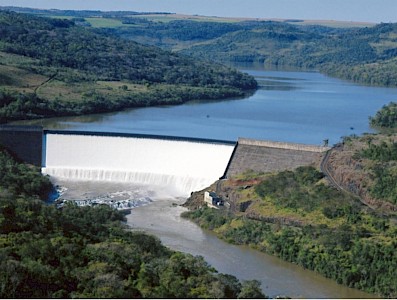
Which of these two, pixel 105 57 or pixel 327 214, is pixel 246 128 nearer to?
pixel 327 214

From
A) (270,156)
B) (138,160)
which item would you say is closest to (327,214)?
(270,156)

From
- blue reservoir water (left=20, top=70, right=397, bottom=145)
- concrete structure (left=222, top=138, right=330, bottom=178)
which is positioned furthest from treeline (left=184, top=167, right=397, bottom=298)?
blue reservoir water (left=20, top=70, right=397, bottom=145)

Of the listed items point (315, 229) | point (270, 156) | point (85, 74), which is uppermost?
point (270, 156)

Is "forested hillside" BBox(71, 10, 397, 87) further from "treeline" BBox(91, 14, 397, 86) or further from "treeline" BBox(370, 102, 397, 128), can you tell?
"treeline" BBox(370, 102, 397, 128)

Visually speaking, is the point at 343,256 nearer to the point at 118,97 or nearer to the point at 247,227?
the point at 247,227

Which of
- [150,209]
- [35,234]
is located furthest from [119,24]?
[35,234]

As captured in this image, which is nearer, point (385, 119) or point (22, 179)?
point (22, 179)

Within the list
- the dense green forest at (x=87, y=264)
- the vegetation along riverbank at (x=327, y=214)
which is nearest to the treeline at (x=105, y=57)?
the vegetation along riverbank at (x=327, y=214)
